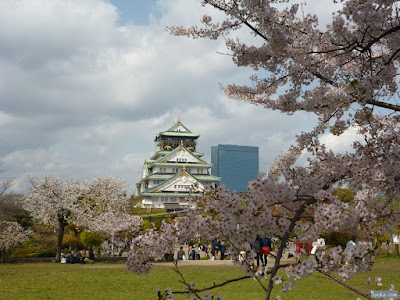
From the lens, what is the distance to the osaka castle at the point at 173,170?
5088cm

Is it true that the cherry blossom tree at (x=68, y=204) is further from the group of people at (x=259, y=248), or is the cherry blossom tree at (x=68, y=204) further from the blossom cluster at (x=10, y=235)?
the group of people at (x=259, y=248)

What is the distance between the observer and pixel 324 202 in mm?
3172

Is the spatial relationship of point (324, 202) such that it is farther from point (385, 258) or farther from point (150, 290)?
point (385, 258)

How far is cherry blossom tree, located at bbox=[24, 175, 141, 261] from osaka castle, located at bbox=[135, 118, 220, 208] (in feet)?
65.1

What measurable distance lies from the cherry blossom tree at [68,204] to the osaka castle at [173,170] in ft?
65.1

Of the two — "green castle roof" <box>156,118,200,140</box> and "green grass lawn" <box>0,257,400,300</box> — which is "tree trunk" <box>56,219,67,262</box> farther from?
"green castle roof" <box>156,118,200,140</box>

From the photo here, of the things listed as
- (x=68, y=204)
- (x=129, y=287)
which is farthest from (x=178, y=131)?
(x=129, y=287)

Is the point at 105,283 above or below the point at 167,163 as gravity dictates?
below

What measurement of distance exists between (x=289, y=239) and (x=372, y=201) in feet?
2.91

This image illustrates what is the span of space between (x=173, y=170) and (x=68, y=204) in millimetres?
33616

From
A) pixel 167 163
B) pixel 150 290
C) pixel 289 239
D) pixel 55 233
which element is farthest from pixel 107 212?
pixel 167 163

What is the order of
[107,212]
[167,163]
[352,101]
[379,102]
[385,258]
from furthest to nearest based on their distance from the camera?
[167,163]
[107,212]
[385,258]
[352,101]
[379,102]

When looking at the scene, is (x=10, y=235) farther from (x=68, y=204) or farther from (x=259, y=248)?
(x=259, y=248)

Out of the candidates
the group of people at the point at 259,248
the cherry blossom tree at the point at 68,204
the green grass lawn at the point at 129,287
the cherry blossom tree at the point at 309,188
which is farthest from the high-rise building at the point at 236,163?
the cherry blossom tree at the point at 309,188
